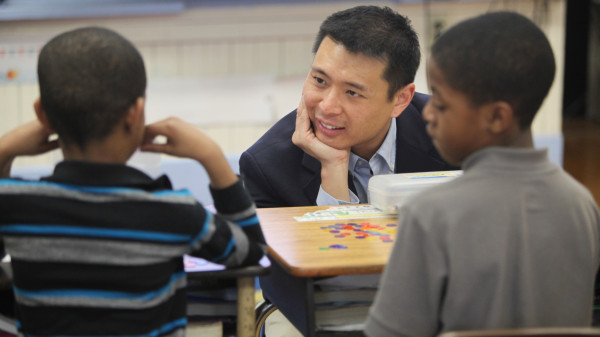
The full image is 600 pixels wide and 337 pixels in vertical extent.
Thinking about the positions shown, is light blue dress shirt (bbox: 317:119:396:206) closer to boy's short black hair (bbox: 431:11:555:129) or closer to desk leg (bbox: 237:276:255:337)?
desk leg (bbox: 237:276:255:337)

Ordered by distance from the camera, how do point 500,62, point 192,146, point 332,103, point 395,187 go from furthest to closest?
point 332,103
point 395,187
point 192,146
point 500,62

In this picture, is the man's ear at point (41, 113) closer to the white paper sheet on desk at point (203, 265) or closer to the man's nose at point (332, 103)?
the white paper sheet on desk at point (203, 265)

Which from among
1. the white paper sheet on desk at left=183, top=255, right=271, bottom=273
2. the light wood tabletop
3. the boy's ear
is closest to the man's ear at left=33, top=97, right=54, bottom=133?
the white paper sheet on desk at left=183, top=255, right=271, bottom=273

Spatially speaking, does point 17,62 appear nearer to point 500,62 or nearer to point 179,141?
point 179,141

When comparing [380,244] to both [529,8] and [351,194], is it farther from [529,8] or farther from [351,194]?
[529,8]

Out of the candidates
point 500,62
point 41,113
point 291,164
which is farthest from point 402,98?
point 41,113

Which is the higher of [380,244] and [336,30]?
[336,30]

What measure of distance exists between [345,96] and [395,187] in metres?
0.47

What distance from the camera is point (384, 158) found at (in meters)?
2.15

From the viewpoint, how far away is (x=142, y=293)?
1189 millimetres

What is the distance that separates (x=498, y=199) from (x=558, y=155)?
3.08 meters

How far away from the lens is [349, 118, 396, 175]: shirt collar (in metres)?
2.15

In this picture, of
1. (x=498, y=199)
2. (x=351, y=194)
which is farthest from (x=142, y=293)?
(x=351, y=194)

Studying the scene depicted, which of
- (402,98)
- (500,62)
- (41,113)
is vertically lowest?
(402,98)
